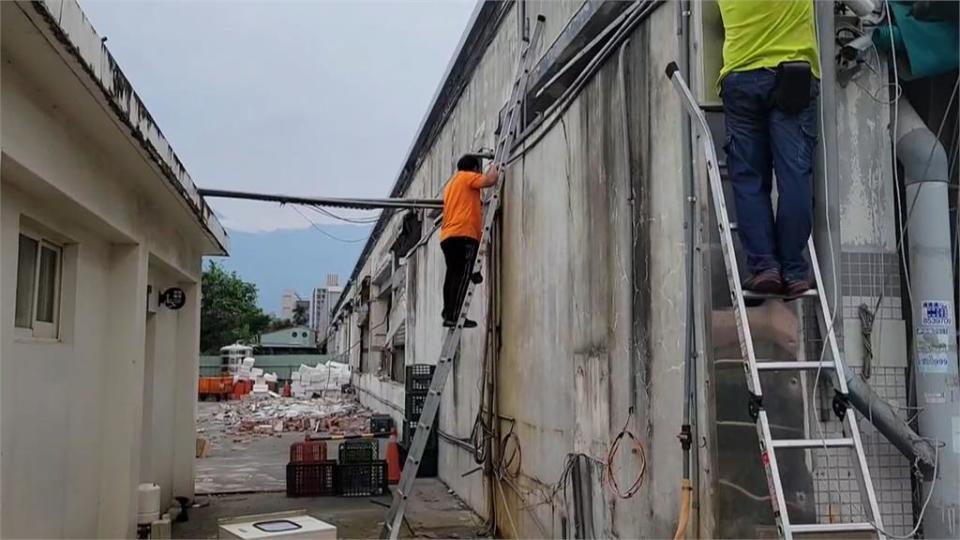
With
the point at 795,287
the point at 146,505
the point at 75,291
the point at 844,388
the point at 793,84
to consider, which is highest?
the point at 793,84

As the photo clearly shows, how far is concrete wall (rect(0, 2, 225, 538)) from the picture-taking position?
390 centimetres

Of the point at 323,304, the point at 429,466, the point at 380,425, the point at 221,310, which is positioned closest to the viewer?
the point at 429,466

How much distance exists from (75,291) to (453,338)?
2.98 m

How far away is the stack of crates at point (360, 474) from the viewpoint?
9961 mm

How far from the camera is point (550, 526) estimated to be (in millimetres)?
5695

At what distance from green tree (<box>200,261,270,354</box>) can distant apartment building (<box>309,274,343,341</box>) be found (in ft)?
58.5

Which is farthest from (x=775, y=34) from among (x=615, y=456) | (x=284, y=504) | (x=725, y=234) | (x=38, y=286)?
(x=284, y=504)

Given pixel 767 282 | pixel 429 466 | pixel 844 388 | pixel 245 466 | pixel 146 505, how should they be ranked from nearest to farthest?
pixel 844 388 < pixel 767 282 < pixel 146 505 < pixel 429 466 < pixel 245 466

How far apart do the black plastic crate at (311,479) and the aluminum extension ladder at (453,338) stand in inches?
142

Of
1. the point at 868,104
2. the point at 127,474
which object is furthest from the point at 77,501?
the point at 868,104

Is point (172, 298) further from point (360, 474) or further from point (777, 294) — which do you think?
point (777, 294)

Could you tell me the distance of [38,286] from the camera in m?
4.96

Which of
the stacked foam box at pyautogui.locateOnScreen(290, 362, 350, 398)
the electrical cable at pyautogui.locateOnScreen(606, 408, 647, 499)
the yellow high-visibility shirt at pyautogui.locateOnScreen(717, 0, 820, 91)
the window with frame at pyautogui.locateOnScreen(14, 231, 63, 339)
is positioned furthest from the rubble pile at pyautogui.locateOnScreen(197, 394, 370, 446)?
the yellow high-visibility shirt at pyautogui.locateOnScreen(717, 0, 820, 91)

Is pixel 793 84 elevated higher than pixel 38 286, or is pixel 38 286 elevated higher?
pixel 793 84
